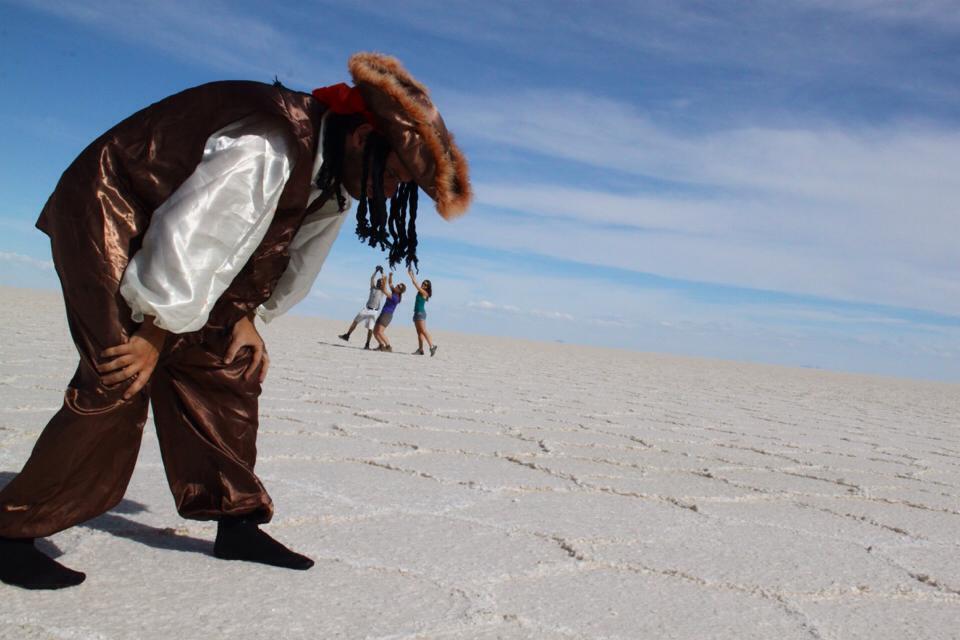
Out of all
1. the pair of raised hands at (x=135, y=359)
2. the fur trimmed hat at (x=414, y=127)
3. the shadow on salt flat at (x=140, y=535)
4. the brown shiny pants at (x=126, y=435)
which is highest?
the fur trimmed hat at (x=414, y=127)

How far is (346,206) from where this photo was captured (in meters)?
2.17

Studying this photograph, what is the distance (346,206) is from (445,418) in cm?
314

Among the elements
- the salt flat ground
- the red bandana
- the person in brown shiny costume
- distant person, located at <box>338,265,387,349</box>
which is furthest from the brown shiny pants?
distant person, located at <box>338,265,387,349</box>

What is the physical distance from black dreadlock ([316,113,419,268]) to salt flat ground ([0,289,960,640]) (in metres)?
0.76

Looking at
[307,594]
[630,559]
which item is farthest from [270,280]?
[630,559]

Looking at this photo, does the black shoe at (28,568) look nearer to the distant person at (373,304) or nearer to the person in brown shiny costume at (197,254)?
the person in brown shiny costume at (197,254)

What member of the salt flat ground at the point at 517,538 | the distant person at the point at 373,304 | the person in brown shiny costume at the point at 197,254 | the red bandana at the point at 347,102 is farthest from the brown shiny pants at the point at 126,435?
the distant person at the point at 373,304

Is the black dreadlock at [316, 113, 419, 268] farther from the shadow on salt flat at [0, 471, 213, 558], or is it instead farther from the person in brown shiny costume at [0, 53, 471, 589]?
the shadow on salt flat at [0, 471, 213, 558]

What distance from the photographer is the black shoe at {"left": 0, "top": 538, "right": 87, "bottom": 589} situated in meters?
1.84

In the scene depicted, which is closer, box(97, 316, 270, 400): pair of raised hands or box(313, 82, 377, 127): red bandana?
box(97, 316, 270, 400): pair of raised hands

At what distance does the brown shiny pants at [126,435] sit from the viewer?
5.87 feet

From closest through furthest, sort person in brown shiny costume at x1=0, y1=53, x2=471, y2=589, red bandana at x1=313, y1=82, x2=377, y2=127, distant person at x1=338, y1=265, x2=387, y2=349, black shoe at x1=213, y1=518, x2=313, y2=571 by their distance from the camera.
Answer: person in brown shiny costume at x1=0, y1=53, x2=471, y2=589 → red bandana at x1=313, y1=82, x2=377, y2=127 → black shoe at x1=213, y1=518, x2=313, y2=571 → distant person at x1=338, y1=265, x2=387, y2=349

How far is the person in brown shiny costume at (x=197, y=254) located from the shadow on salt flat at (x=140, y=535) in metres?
0.13

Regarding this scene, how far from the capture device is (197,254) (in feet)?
5.76
